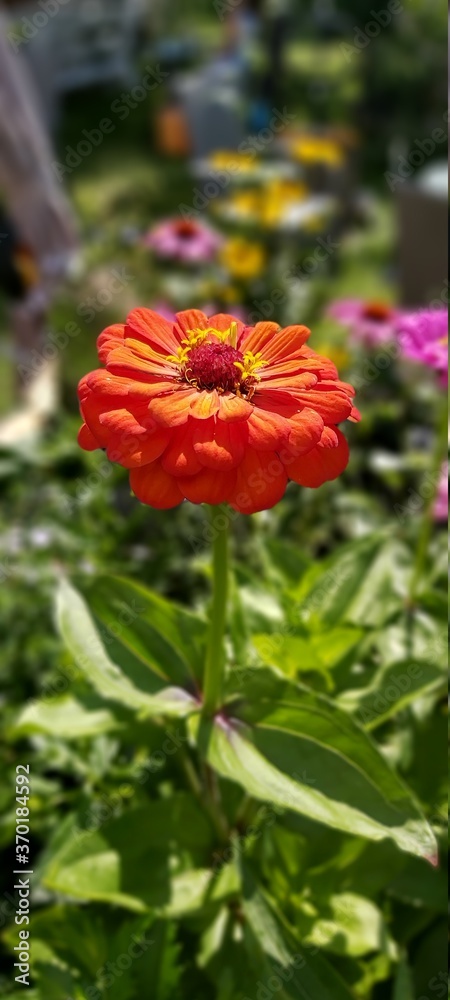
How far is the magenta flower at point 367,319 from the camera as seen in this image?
5.74ft

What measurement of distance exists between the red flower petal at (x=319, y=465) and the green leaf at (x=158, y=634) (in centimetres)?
30

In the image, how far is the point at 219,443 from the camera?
1.92 ft

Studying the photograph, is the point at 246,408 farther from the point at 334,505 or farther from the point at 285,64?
the point at 285,64

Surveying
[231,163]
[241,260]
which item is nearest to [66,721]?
[241,260]

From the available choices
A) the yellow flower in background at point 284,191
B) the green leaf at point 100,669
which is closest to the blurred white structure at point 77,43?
the yellow flower in background at point 284,191

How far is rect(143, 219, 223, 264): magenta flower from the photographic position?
224cm

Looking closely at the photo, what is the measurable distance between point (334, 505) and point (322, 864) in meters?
0.87

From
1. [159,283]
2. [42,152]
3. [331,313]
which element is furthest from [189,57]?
[331,313]

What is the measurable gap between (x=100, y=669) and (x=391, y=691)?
286 millimetres

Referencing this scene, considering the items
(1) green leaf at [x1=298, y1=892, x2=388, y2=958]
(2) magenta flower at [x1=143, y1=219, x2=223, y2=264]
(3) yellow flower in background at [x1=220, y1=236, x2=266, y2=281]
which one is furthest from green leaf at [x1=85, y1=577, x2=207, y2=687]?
(3) yellow flower in background at [x1=220, y1=236, x2=266, y2=281]

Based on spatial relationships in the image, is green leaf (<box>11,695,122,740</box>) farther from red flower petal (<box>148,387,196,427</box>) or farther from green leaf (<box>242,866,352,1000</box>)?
red flower petal (<box>148,387,196,427</box>)

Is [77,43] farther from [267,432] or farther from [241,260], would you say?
[267,432]

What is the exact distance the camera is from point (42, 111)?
515 centimetres

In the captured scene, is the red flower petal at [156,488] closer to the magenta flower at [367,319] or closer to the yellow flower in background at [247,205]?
the magenta flower at [367,319]
